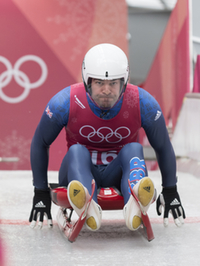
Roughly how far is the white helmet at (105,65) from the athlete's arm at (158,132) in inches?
7.3

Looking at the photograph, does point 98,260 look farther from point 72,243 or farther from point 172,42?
point 172,42

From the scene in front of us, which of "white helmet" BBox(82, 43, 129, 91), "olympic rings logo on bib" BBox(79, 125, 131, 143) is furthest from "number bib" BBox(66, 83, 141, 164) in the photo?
"white helmet" BBox(82, 43, 129, 91)

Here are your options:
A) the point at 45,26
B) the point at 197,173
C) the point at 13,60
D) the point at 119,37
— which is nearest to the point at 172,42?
the point at 119,37

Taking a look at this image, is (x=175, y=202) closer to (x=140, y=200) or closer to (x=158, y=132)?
(x=158, y=132)

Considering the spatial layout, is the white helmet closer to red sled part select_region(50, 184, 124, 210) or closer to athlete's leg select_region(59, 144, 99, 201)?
athlete's leg select_region(59, 144, 99, 201)

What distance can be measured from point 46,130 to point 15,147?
5.23m

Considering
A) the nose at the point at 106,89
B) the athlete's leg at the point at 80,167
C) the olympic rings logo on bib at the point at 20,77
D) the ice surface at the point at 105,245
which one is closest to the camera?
the ice surface at the point at 105,245

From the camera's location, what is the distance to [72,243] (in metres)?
2.18

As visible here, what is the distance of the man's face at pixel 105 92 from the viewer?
223cm

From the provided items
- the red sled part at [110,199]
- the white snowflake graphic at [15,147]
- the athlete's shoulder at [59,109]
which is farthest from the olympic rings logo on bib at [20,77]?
the red sled part at [110,199]

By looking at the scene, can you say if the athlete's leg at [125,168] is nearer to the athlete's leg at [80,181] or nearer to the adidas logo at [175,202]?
the athlete's leg at [80,181]

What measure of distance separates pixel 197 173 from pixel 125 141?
2965 millimetres

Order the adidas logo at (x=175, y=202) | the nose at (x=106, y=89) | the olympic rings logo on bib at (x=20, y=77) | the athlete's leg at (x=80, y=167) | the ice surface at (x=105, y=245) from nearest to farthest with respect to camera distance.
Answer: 1. the ice surface at (x=105, y=245)
2. the athlete's leg at (x=80, y=167)
3. the nose at (x=106, y=89)
4. the adidas logo at (x=175, y=202)
5. the olympic rings logo on bib at (x=20, y=77)

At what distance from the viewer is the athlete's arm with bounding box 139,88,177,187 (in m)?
2.34
